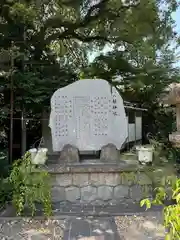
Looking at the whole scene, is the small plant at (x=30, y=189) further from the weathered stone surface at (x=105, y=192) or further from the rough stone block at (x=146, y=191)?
the rough stone block at (x=146, y=191)

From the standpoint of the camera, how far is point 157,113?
778 cm

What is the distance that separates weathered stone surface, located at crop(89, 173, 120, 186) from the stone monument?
438mm

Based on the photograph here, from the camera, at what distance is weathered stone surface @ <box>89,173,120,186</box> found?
4.23 meters

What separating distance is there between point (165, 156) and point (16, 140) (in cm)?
357

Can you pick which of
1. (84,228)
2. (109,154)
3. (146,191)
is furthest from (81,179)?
(84,228)

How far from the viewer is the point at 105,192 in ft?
13.9

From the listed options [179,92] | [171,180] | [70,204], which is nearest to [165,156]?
[171,180]

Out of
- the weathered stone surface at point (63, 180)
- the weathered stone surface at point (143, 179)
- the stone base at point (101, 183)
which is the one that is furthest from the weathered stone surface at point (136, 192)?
the weathered stone surface at point (63, 180)

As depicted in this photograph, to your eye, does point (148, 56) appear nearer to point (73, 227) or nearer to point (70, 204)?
point (70, 204)

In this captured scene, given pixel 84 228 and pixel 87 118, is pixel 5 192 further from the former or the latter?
pixel 87 118

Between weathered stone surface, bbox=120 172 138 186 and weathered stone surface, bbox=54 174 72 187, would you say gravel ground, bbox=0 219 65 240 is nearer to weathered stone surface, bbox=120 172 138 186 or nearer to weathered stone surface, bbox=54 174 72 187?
weathered stone surface, bbox=54 174 72 187

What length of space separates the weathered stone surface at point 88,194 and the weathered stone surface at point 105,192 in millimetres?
75

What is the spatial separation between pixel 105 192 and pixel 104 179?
19 centimetres

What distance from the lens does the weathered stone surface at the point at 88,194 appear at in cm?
422
